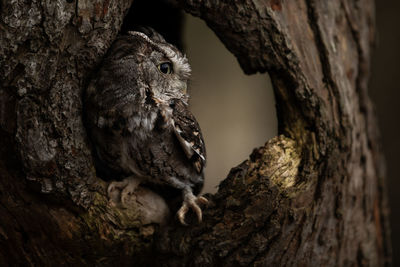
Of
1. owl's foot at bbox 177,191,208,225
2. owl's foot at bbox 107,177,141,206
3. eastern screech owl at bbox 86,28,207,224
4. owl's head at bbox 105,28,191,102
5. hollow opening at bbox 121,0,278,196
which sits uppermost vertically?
hollow opening at bbox 121,0,278,196

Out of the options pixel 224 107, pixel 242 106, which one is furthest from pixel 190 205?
pixel 242 106

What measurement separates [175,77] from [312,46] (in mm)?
636

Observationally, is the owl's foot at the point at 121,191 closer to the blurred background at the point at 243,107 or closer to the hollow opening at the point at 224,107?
the hollow opening at the point at 224,107

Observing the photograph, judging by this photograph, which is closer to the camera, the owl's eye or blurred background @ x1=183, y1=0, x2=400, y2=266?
the owl's eye

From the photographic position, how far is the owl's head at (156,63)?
1.54 m

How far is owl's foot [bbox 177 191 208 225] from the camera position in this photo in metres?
1.53

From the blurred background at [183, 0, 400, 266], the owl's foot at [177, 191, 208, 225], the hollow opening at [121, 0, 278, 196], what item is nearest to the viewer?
the owl's foot at [177, 191, 208, 225]

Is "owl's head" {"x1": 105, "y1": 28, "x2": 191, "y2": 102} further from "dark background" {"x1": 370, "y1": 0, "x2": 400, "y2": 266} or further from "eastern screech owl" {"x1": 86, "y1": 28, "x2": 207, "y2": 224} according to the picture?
"dark background" {"x1": 370, "y1": 0, "x2": 400, "y2": 266}

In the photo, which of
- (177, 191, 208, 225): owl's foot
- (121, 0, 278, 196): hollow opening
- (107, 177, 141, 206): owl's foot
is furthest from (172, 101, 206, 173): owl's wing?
(121, 0, 278, 196): hollow opening

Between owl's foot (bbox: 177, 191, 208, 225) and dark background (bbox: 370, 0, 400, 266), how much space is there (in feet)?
8.32

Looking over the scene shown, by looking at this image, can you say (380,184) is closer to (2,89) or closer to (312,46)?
(312,46)

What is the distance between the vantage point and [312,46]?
176 centimetres

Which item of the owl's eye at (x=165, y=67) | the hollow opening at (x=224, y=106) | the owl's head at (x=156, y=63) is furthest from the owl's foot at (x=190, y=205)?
the hollow opening at (x=224, y=106)

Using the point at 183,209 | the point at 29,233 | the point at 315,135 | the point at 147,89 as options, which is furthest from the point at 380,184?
the point at 29,233
